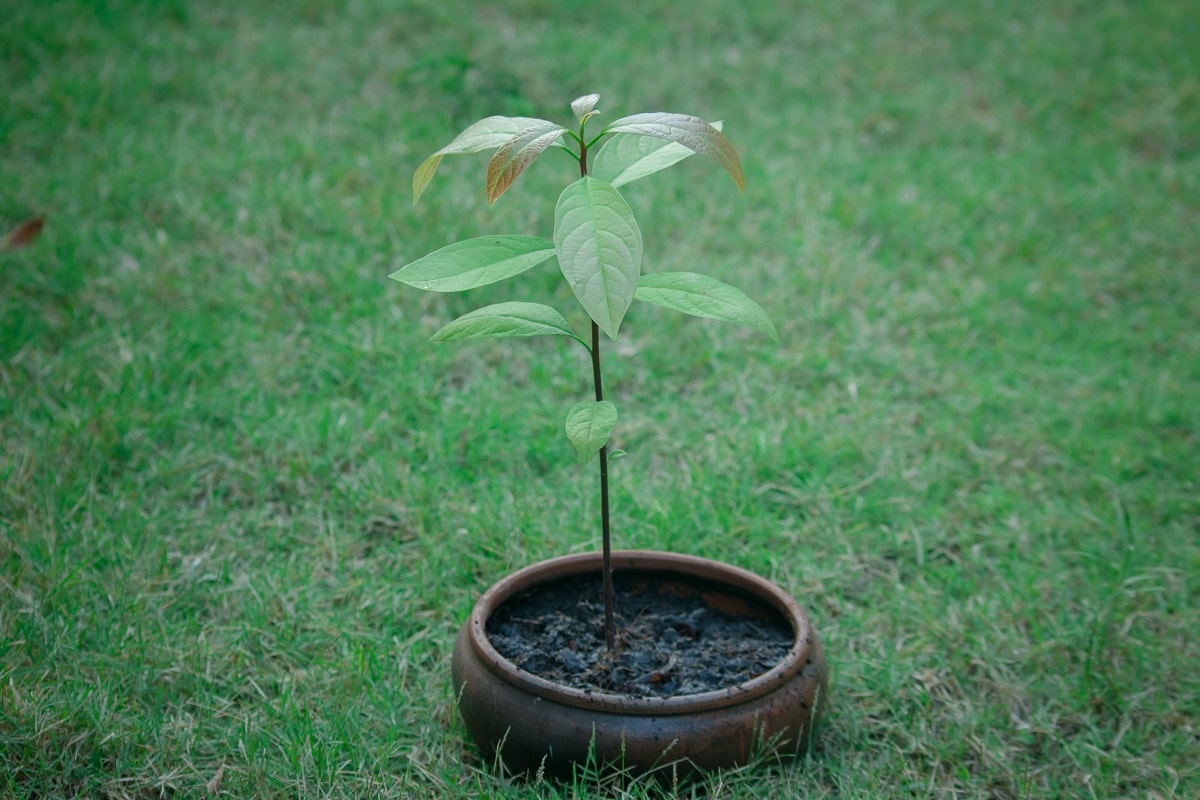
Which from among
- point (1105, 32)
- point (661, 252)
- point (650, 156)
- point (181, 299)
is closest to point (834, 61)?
point (1105, 32)

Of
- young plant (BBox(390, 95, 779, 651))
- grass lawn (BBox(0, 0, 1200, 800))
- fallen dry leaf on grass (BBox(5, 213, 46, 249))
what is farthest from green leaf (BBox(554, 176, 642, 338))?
fallen dry leaf on grass (BBox(5, 213, 46, 249))

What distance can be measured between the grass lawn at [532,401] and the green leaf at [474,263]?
78 centimetres

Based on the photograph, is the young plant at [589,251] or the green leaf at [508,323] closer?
the young plant at [589,251]

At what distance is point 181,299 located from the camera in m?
3.05

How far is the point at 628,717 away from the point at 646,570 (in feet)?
1.41

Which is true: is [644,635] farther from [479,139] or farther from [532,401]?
[532,401]

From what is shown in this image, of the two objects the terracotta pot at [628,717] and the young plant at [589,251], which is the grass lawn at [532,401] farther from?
the young plant at [589,251]

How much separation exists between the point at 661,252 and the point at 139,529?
1857 mm

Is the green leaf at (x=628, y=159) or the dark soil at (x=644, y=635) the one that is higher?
the green leaf at (x=628, y=159)

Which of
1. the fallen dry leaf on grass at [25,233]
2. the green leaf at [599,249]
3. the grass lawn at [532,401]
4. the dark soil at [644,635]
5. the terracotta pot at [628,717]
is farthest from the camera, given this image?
the fallen dry leaf on grass at [25,233]

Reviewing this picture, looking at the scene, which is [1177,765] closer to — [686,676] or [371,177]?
[686,676]

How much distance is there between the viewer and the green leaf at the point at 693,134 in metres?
1.44

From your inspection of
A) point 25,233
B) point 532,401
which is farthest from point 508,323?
point 25,233

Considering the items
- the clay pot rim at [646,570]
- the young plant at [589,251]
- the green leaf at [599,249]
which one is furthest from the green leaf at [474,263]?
the clay pot rim at [646,570]
